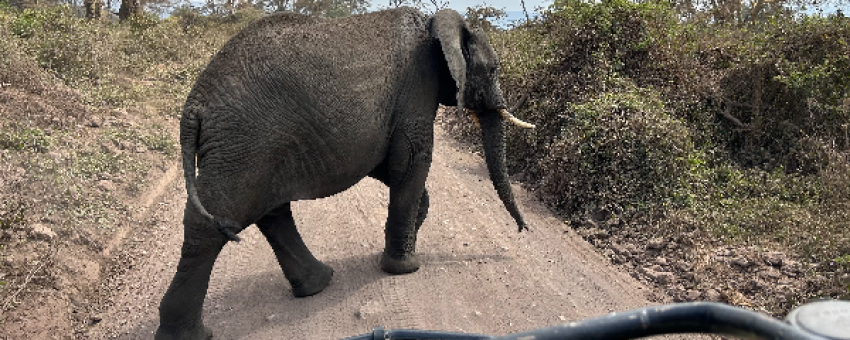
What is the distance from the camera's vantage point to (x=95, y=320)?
→ 176 inches

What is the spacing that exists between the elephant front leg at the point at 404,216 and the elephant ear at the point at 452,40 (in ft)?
1.93

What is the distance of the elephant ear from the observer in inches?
175

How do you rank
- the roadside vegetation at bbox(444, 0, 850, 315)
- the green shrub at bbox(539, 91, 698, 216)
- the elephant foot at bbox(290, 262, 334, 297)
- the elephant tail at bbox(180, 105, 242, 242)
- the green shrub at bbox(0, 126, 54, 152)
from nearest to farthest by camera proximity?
the elephant tail at bbox(180, 105, 242, 242) → the elephant foot at bbox(290, 262, 334, 297) → the roadside vegetation at bbox(444, 0, 850, 315) → the green shrub at bbox(539, 91, 698, 216) → the green shrub at bbox(0, 126, 54, 152)

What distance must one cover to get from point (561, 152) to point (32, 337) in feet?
15.5

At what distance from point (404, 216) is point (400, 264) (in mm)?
389

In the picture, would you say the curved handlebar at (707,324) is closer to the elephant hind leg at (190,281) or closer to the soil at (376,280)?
the elephant hind leg at (190,281)

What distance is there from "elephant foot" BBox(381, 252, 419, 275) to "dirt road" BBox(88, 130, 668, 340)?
0.07m

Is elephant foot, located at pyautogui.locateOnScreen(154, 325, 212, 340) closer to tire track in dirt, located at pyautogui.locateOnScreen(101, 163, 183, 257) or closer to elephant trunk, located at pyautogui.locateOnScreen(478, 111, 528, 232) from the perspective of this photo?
tire track in dirt, located at pyautogui.locateOnScreen(101, 163, 183, 257)

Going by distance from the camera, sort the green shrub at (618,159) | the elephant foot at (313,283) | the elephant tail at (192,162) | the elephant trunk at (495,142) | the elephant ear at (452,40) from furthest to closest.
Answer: the green shrub at (618,159)
the elephant trunk at (495,142)
the elephant foot at (313,283)
the elephant ear at (452,40)
the elephant tail at (192,162)

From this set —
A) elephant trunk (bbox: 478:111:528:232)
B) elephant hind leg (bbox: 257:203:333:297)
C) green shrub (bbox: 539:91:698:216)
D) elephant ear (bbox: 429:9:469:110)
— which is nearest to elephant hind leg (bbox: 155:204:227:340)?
elephant hind leg (bbox: 257:203:333:297)

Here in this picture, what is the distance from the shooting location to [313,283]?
4.65 m

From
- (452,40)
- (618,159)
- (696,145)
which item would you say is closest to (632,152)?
(618,159)

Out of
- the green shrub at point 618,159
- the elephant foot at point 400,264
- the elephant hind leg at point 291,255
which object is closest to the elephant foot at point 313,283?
the elephant hind leg at point 291,255

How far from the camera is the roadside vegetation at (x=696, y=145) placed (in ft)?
15.5
